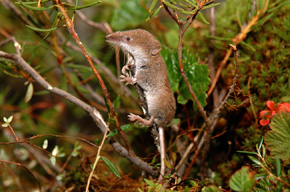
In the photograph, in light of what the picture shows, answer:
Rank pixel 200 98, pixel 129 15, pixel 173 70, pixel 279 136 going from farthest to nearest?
pixel 129 15
pixel 173 70
pixel 200 98
pixel 279 136

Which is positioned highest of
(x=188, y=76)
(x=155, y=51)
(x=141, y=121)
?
(x=155, y=51)

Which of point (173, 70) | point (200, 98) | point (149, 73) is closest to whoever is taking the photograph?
point (149, 73)

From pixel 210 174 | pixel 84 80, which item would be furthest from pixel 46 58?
pixel 210 174

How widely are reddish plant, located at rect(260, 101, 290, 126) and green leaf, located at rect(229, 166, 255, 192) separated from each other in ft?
1.49

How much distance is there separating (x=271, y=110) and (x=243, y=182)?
1.83ft

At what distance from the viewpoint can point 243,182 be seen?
849 millimetres

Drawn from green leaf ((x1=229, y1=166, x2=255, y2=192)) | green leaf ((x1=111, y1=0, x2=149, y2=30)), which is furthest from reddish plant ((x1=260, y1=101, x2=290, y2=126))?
green leaf ((x1=111, y1=0, x2=149, y2=30))

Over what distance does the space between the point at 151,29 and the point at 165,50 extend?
0.52m

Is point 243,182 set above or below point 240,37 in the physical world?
below

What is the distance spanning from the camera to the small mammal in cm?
136

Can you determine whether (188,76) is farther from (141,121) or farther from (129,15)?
(129,15)

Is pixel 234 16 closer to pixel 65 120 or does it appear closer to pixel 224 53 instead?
pixel 224 53

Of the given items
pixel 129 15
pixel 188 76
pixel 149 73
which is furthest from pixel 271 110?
pixel 129 15

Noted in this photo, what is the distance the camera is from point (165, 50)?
1669 mm
